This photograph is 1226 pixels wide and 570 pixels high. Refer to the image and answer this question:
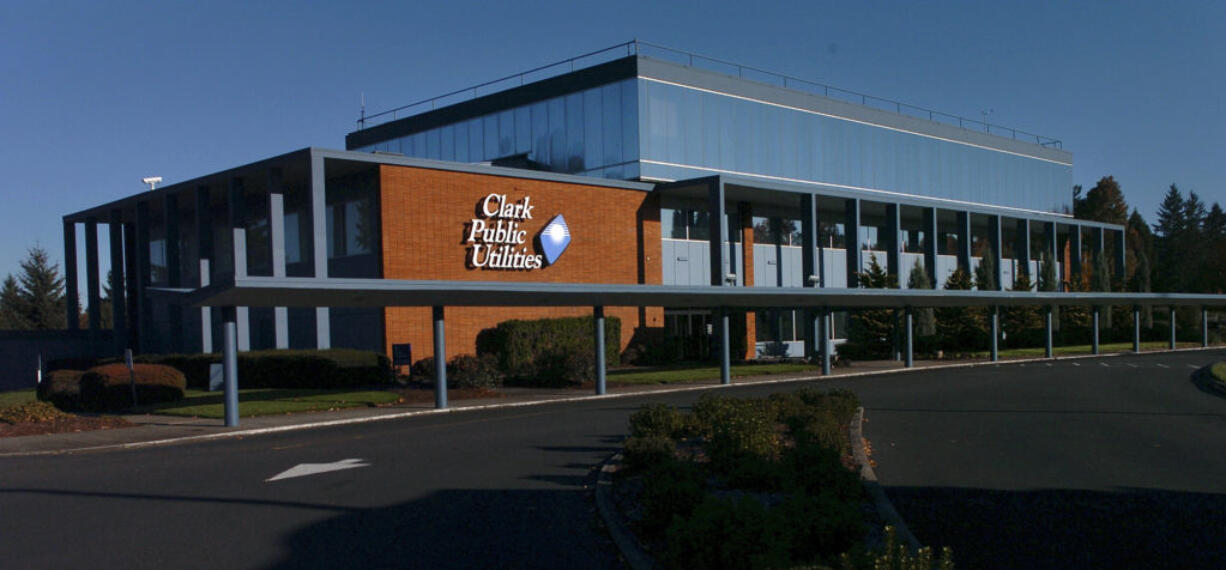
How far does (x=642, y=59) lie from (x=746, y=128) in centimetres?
747

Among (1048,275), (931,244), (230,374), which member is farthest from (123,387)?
(1048,275)

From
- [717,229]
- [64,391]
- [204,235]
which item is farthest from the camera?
[717,229]

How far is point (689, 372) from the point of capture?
36.2 m

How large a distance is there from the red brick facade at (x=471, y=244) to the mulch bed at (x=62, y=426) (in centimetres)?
1136

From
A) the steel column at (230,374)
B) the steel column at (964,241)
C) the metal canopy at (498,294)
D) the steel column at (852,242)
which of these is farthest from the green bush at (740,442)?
the steel column at (964,241)

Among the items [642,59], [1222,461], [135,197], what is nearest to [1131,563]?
[1222,461]

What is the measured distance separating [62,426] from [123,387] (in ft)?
14.6

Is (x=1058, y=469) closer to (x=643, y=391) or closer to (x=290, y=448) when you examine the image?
(x=290, y=448)

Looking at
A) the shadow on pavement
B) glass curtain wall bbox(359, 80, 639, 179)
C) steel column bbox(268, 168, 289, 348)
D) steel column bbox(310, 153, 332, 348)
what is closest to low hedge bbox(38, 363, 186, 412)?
steel column bbox(268, 168, 289, 348)

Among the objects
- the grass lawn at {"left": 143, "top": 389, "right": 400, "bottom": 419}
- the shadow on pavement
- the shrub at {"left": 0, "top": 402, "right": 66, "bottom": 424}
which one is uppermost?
the shadow on pavement

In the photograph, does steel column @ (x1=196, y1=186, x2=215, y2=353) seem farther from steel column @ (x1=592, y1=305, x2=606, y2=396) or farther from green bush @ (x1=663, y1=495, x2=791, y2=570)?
green bush @ (x1=663, y1=495, x2=791, y2=570)

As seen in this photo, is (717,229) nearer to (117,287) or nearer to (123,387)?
(123,387)

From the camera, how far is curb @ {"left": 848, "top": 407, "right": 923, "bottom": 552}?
8.41 metres

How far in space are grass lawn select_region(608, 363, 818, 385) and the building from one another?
377cm
